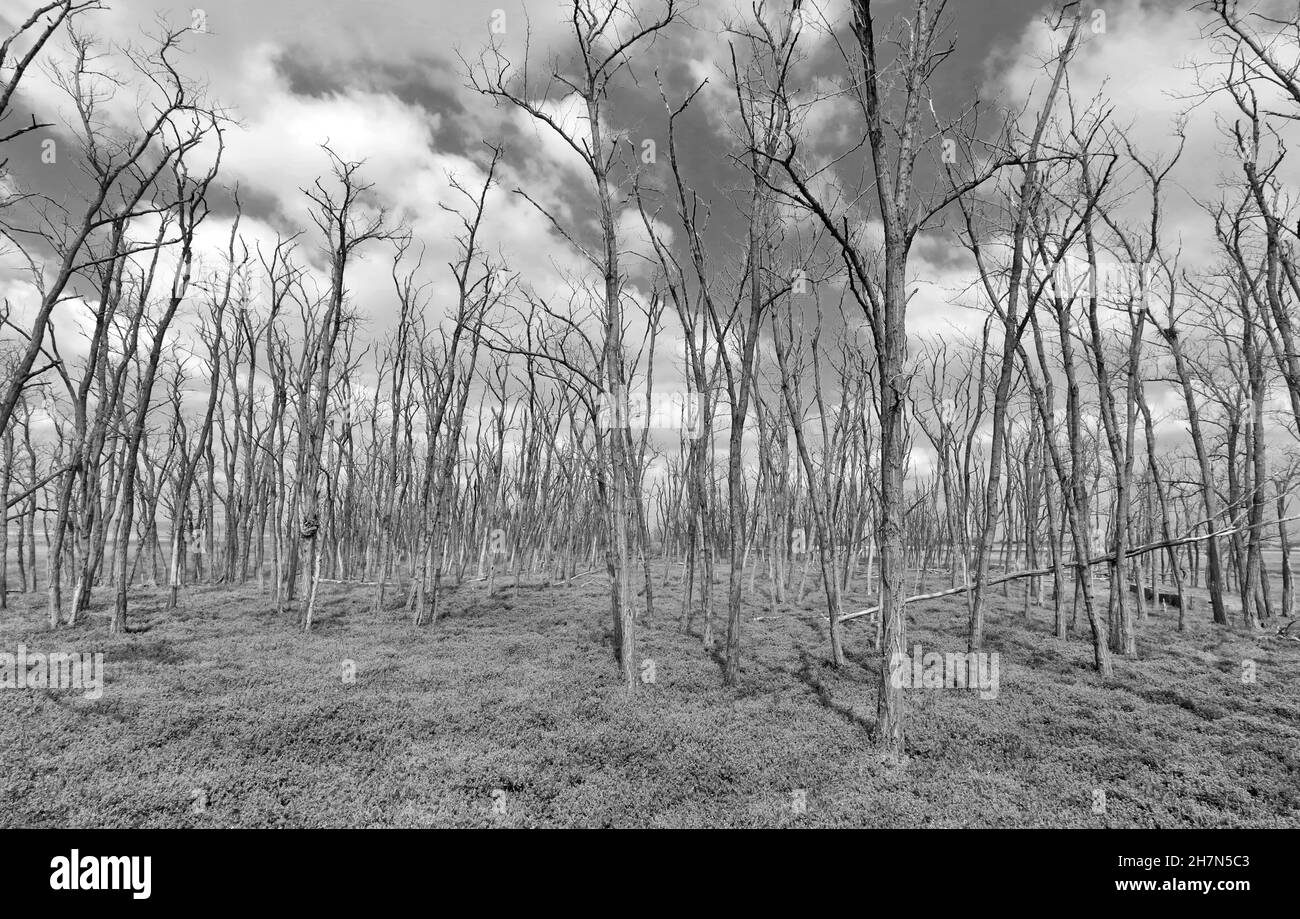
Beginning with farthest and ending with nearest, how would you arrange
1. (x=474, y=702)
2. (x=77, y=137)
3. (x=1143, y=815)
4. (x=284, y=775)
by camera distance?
(x=77, y=137), (x=474, y=702), (x=284, y=775), (x=1143, y=815)

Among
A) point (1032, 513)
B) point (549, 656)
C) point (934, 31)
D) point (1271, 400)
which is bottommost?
point (549, 656)

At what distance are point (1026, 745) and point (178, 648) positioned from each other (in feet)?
44.7

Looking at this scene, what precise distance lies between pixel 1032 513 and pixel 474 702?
17.7 m

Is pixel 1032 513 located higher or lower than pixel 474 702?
higher

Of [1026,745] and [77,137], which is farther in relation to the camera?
[77,137]

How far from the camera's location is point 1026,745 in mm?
6590

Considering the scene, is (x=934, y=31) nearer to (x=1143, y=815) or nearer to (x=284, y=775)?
(x=1143, y=815)

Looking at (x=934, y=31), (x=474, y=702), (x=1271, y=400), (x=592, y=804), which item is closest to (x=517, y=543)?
(x=474, y=702)

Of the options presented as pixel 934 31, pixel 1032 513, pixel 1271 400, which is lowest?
pixel 1032 513

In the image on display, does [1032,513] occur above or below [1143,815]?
above

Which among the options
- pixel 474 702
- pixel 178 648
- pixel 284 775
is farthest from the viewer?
pixel 178 648

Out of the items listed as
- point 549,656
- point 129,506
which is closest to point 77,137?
point 129,506
